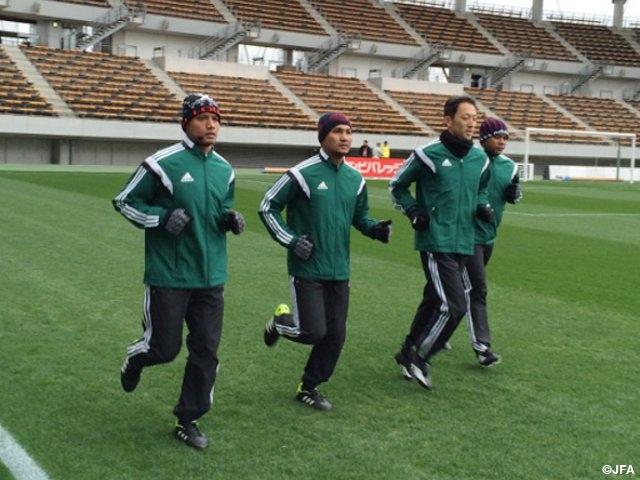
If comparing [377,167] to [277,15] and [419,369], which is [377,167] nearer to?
[277,15]

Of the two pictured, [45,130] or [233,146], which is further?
[233,146]

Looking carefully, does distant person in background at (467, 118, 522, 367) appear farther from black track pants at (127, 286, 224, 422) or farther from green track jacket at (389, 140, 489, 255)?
black track pants at (127, 286, 224, 422)

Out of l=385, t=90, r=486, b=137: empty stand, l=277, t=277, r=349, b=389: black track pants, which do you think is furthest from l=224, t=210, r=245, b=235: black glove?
l=385, t=90, r=486, b=137: empty stand

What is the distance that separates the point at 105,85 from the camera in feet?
133

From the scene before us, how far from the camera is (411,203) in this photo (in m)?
5.75

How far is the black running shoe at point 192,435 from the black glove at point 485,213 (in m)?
2.43

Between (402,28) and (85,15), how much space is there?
72.7ft

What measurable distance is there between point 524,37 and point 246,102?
26859 mm

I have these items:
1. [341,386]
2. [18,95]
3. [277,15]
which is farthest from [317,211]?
[277,15]

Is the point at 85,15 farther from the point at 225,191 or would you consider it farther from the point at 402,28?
the point at 225,191

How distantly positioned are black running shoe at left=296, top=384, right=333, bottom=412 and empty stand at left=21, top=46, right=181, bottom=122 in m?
34.2

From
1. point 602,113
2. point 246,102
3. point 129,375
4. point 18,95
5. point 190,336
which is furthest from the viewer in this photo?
point 602,113

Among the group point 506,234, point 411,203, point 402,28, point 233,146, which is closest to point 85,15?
point 233,146

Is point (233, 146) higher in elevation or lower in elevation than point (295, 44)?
lower
